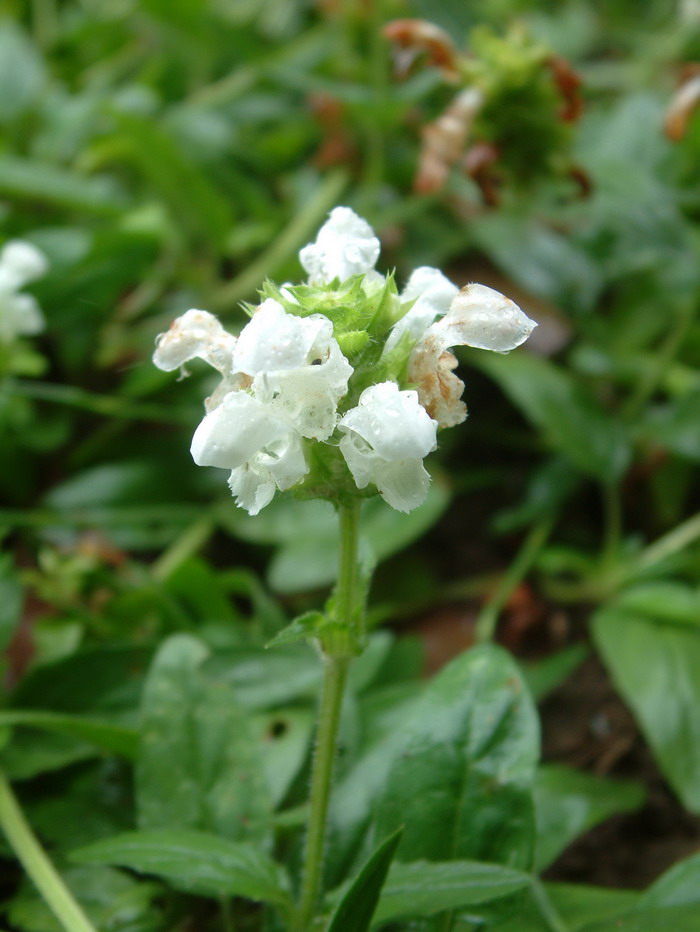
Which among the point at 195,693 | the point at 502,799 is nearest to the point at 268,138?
the point at 195,693

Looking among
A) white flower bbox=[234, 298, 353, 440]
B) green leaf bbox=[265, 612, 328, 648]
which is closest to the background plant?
green leaf bbox=[265, 612, 328, 648]

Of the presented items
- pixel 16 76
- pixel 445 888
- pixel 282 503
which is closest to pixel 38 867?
pixel 445 888

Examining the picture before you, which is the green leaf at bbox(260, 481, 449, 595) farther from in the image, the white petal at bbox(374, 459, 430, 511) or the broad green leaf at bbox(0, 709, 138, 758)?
the white petal at bbox(374, 459, 430, 511)

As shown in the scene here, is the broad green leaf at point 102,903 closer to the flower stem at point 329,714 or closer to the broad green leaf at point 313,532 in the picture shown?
the flower stem at point 329,714

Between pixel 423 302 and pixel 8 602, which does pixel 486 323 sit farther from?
pixel 8 602

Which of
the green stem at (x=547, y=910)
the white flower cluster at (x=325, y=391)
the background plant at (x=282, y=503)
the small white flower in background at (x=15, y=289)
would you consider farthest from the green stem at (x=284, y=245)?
the green stem at (x=547, y=910)

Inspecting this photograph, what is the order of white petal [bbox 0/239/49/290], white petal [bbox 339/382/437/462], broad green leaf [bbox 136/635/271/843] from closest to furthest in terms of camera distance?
white petal [bbox 339/382/437/462] < broad green leaf [bbox 136/635/271/843] < white petal [bbox 0/239/49/290]
